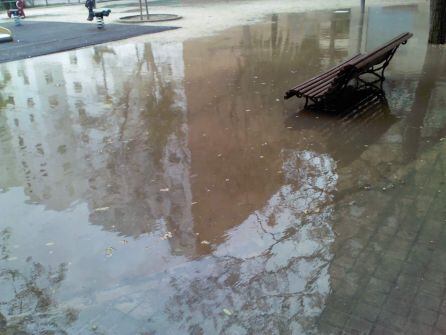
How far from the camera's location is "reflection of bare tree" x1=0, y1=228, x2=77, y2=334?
3324mm

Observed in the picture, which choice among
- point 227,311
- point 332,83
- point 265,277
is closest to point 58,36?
point 332,83

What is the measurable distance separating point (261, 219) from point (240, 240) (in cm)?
42

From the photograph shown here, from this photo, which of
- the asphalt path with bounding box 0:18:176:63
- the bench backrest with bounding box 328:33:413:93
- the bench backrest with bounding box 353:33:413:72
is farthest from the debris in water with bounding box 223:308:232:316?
the asphalt path with bounding box 0:18:176:63

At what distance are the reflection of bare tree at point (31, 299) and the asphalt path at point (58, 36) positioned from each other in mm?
11264

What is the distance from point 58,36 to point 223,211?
15340mm

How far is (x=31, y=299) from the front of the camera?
11.8 ft

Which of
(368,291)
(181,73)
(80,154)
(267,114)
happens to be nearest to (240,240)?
(368,291)

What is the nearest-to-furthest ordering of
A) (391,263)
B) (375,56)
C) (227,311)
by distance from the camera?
1. (227,311)
2. (391,263)
3. (375,56)

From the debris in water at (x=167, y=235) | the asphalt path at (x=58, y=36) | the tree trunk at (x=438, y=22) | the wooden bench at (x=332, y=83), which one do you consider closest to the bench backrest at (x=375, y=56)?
the wooden bench at (x=332, y=83)

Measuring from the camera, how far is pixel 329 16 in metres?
18.4

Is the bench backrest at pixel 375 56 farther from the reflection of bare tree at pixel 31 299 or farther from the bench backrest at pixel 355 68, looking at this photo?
the reflection of bare tree at pixel 31 299

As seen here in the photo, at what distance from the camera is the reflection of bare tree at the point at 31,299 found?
332 centimetres

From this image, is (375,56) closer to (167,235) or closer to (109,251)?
(167,235)

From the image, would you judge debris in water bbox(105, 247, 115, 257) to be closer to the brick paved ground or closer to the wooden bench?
the brick paved ground
